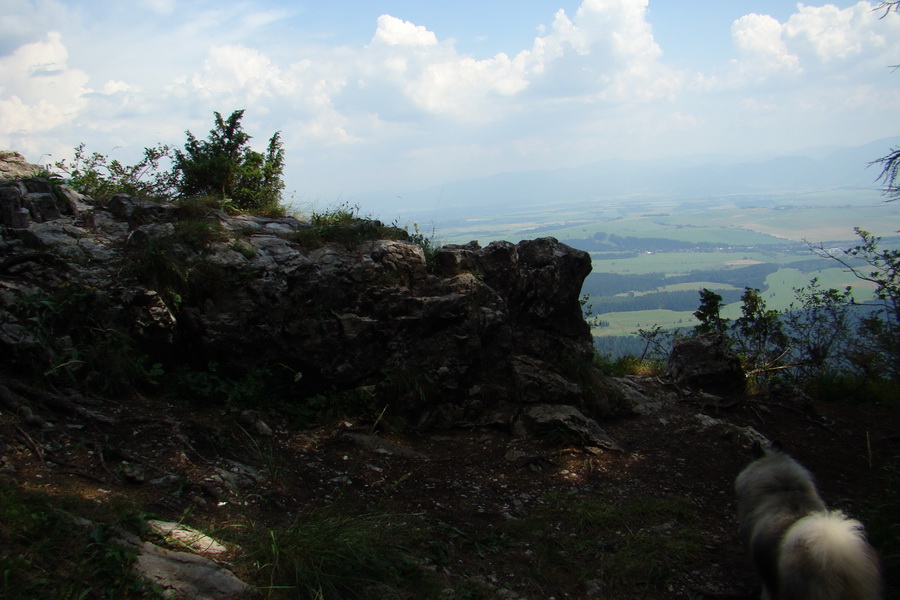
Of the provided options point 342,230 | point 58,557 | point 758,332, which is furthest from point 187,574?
point 758,332

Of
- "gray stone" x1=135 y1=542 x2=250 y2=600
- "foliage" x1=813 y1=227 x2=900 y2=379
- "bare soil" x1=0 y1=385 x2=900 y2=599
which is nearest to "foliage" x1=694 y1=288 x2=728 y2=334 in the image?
"foliage" x1=813 y1=227 x2=900 y2=379

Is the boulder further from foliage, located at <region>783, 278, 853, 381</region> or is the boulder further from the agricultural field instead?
the agricultural field

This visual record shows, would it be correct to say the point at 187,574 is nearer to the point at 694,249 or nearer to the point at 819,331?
the point at 819,331

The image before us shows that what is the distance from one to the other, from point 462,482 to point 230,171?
6025 millimetres

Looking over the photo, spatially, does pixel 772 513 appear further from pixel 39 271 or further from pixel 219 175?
pixel 219 175

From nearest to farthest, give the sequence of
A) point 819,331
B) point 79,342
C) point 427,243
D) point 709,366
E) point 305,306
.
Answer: point 79,342 → point 305,306 → point 427,243 → point 709,366 → point 819,331

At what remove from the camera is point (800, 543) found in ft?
9.41

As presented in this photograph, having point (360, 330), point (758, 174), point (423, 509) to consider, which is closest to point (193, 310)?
point (360, 330)

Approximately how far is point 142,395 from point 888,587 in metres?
6.15

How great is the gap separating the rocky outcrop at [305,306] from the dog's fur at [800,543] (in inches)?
116

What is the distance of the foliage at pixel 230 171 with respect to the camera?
7844 millimetres

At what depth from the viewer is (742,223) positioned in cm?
5794

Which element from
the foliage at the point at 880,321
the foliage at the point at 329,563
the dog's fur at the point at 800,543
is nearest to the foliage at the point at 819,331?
the foliage at the point at 880,321

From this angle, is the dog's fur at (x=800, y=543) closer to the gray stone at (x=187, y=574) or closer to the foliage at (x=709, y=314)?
the gray stone at (x=187, y=574)
